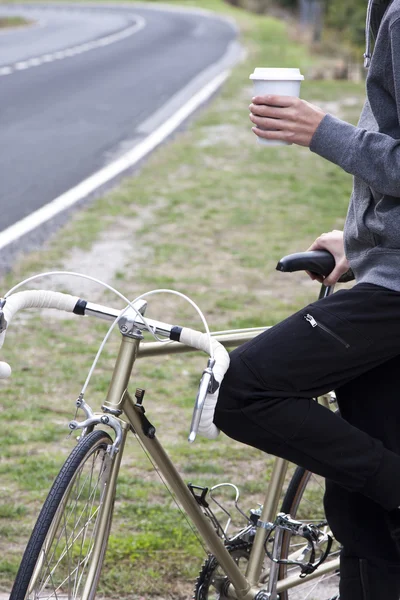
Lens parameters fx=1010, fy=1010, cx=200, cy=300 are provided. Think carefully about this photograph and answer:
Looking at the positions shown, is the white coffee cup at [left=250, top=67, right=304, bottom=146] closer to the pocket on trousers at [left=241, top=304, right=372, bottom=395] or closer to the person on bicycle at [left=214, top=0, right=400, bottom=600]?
the person on bicycle at [left=214, top=0, right=400, bottom=600]

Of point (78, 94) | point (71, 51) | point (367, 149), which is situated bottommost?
point (71, 51)

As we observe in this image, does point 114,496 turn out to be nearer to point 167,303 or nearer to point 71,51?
point 167,303

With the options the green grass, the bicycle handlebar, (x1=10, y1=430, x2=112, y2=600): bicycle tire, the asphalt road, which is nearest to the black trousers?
the bicycle handlebar

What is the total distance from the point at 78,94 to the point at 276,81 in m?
14.6

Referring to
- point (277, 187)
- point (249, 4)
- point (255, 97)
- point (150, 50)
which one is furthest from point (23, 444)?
point (249, 4)

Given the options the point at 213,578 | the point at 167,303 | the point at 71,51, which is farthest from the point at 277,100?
the point at 71,51

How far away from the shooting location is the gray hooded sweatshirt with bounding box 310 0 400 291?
7.08 ft

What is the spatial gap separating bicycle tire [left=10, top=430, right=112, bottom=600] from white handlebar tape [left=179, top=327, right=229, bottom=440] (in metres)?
0.23

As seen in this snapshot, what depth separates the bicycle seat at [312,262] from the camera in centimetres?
263

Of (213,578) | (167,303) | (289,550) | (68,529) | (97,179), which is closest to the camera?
(68,529)

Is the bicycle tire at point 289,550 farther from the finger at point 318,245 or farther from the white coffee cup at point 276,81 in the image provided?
the white coffee cup at point 276,81

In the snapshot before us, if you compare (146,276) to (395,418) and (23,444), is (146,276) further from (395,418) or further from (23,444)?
(395,418)

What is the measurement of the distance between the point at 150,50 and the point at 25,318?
2164 centimetres

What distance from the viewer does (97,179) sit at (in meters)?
9.58
